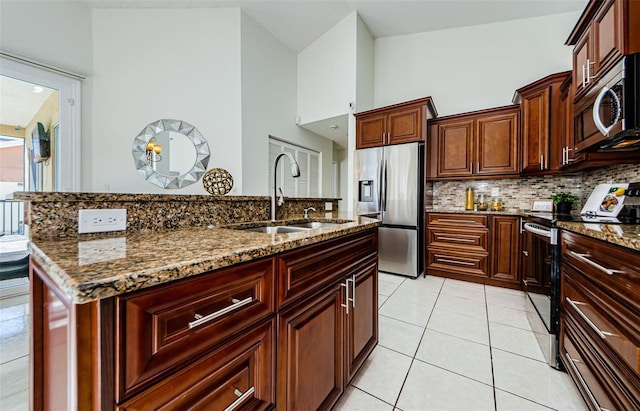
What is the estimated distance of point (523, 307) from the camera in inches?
90.7

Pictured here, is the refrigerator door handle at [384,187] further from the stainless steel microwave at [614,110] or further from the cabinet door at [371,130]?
the stainless steel microwave at [614,110]

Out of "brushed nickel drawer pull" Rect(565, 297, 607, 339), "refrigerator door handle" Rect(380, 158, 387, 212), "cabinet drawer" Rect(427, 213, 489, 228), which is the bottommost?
"brushed nickel drawer pull" Rect(565, 297, 607, 339)

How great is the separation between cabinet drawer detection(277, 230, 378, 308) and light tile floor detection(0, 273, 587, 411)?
709mm

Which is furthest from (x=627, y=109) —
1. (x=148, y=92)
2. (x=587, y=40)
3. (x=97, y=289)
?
(x=148, y=92)

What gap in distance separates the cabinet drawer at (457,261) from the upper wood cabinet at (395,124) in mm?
1448

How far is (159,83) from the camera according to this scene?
340 cm

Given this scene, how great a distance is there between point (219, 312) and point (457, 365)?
5.21ft

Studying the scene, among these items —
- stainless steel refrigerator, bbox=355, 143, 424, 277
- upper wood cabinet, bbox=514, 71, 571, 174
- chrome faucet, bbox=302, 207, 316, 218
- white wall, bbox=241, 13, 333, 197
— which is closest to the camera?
chrome faucet, bbox=302, 207, 316, 218

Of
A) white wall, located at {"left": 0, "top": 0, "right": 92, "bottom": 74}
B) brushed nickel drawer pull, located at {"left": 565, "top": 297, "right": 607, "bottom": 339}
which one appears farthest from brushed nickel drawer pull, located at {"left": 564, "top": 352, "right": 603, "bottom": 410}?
white wall, located at {"left": 0, "top": 0, "right": 92, "bottom": 74}

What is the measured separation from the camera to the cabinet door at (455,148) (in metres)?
3.14

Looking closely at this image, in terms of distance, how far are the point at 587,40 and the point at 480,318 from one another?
2175 millimetres

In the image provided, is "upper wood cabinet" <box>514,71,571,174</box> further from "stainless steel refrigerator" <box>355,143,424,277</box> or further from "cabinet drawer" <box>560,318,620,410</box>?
"cabinet drawer" <box>560,318,620,410</box>

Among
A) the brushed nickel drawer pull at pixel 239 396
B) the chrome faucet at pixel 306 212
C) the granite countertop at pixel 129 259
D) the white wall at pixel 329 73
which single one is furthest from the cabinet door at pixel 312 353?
the white wall at pixel 329 73

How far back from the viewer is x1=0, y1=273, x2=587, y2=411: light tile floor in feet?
4.14
